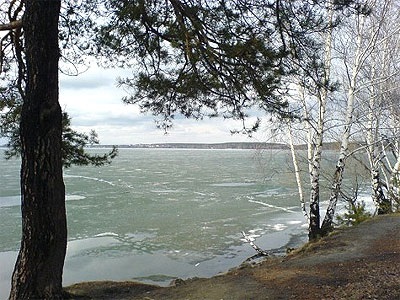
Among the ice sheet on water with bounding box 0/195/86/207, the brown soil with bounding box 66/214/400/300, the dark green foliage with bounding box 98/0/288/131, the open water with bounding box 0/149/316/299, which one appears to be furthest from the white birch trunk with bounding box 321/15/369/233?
the ice sheet on water with bounding box 0/195/86/207

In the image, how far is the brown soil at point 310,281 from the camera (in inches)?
186

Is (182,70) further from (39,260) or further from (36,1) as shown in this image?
(39,260)

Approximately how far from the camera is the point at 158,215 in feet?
56.7

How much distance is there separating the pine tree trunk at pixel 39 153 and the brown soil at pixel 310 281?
860 mm

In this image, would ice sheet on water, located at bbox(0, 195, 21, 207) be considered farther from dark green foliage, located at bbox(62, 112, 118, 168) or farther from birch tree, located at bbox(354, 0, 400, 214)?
birch tree, located at bbox(354, 0, 400, 214)

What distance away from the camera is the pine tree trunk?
4.62 m

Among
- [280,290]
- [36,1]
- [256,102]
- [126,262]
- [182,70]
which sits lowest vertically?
[126,262]

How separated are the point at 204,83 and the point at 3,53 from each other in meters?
3.08

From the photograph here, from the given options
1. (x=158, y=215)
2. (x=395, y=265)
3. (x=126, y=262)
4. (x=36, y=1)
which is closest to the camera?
(x=36, y=1)

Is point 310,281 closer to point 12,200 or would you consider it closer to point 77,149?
point 77,149

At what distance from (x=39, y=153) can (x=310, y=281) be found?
362cm

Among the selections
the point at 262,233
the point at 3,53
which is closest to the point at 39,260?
the point at 3,53

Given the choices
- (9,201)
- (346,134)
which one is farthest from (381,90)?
(9,201)

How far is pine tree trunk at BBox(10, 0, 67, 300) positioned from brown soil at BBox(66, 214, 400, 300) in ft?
2.82
